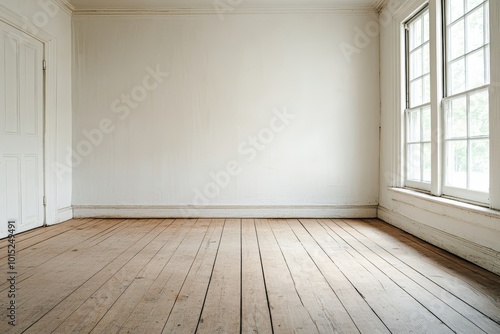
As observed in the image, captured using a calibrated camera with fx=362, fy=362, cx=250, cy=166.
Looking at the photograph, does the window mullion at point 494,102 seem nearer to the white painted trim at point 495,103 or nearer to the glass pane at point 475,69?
the white painted trim at point 495,103

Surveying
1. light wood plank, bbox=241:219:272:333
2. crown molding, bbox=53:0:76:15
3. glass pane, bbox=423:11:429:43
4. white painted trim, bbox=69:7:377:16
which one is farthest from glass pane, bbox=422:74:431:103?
crown molding, bbox=53:0:76:15

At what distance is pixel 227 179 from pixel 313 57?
2064 mm

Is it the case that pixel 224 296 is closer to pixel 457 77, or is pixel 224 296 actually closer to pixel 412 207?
pixel 412 207

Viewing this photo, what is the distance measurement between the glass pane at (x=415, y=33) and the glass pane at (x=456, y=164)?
1.43 metres

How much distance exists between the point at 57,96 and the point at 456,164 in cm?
464

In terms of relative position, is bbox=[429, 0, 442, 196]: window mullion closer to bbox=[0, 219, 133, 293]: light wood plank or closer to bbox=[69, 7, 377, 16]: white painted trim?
bbox=[69, 7, 377, 16]: white painted trim

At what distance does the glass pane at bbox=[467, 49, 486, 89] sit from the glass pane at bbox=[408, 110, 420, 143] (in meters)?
1.04

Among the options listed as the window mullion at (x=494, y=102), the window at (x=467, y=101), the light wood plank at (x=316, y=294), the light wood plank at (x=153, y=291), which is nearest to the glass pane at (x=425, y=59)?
the window at (x=467, y=101)

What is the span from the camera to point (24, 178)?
13.3 ft

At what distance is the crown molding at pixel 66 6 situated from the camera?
4.69 metres

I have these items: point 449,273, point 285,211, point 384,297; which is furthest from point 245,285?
point 285,211

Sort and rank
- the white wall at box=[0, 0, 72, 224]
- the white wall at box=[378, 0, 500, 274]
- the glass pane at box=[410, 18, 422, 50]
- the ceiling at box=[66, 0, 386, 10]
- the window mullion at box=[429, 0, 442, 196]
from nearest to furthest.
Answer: the white wall at box=[378, 0, 500, 274] < the window mullion at box=[429, 0, 442, 196] < the glass pane at box=[410, 18, 422, 50] < the white wall at box=[0, 0, 72, 224] < the ceiling at box=[66, 0, 386, 10]

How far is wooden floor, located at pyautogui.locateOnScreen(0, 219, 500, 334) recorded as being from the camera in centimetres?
178

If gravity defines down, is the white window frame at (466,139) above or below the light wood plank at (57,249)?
A: above
